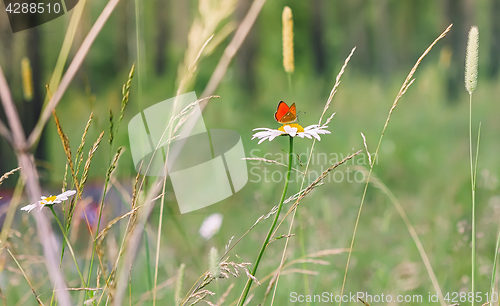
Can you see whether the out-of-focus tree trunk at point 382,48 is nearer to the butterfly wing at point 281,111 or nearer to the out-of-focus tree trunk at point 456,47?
the out-of-focus tree trunk at point 456,47

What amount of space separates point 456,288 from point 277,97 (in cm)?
173

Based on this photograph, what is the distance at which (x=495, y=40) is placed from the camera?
2473 millimetres

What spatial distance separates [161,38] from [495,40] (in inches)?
88.9

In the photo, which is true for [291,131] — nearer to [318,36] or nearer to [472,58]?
[472,58]

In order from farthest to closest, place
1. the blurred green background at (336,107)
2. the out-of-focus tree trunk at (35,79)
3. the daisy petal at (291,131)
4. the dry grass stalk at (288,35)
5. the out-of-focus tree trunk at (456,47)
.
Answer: the out-of-focus tree trunk at (456,47) → the out-of-focus tree trunk at (35,79) → the blurred green background at (336,107) → the dry grass stalk at (288,35) → the daisy petal at (291,131)

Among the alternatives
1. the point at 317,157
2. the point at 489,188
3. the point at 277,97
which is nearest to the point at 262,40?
the point at 277,97

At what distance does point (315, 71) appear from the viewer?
8.24ft

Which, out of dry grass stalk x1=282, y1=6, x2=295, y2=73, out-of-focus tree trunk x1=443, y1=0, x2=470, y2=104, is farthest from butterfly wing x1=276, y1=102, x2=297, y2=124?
out-of-focus tree trunk x1=443, y1=0, x2=470, y2=104

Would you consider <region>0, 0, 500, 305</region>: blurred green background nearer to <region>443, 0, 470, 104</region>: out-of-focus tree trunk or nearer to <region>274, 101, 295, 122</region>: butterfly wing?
<region>443, 0, 470, 104</region>: out-of-focus tree trunk

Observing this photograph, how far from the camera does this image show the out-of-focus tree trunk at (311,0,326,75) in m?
2.53

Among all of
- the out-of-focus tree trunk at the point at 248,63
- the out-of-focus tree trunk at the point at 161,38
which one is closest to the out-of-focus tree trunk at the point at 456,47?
the out-of-focus tree trunk at the point at 248,63

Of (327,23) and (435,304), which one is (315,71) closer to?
(327,23)

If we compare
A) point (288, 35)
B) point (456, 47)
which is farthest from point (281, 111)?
point (456, 47)

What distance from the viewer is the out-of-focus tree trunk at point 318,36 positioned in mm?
2527
